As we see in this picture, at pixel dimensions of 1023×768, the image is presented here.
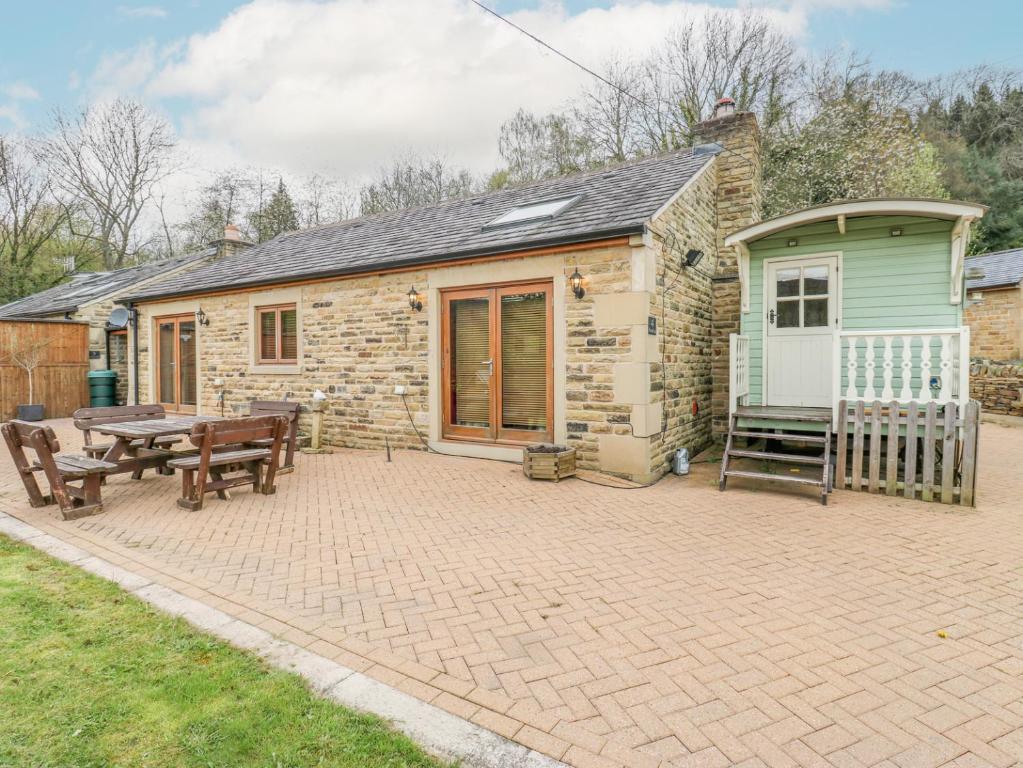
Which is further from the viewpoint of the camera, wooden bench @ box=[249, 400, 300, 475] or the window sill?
the window sill

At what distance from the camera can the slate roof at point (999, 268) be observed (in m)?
16.1

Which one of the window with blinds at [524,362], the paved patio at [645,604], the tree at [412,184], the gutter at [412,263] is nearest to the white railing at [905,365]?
the paved patio at [645,604]

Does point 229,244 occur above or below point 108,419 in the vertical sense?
above

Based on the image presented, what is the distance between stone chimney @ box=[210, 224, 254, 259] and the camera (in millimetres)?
16891

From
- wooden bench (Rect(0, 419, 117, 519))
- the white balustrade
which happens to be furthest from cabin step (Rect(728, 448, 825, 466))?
wooden bench (Rect(0, 419, 117, 519))

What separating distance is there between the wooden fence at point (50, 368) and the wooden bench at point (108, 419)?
353 inches

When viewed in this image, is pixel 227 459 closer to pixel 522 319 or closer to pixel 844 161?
pixel 522 319

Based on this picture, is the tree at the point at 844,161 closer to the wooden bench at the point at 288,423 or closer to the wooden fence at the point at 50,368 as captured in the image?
the wooden bench at the point at 288,423

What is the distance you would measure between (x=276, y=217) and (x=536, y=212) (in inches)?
865

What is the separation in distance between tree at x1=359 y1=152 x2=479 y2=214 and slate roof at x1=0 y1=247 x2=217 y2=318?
31.8 ft

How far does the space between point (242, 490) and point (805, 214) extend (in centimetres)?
777

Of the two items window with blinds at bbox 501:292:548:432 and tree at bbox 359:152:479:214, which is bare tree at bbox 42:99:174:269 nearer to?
tree at bbox 359:152:479:214

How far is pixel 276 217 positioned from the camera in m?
26.9

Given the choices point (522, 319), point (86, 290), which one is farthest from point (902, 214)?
point (86, 290)
